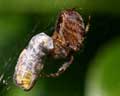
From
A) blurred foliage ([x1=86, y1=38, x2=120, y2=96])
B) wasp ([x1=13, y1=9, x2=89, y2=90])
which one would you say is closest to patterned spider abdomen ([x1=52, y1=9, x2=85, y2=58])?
wasp ([x1=13, y1=9, x2=89, y2=90])

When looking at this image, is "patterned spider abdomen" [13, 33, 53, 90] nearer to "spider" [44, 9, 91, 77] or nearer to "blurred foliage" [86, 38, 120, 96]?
"spider" [44, 9, 91, 77]

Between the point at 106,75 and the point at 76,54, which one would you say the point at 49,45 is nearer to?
the point at 76,54

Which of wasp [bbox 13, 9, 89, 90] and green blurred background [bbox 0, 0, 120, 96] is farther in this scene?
wasp [bbox 13, 9, 89, 90]

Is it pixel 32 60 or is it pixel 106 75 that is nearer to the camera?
pixel 106 75

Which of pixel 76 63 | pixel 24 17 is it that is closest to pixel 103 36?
pixel 76 63

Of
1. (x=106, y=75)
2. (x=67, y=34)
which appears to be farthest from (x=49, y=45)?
(x=106, y=75)

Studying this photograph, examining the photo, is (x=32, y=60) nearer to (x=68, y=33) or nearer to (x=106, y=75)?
(x=68, y=33)
